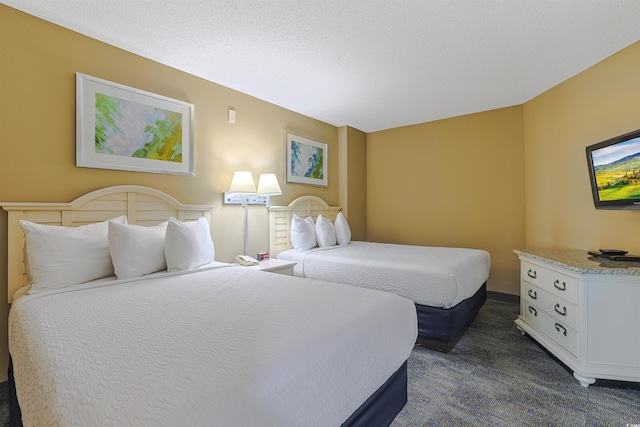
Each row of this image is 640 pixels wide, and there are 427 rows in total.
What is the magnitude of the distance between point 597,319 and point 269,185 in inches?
117

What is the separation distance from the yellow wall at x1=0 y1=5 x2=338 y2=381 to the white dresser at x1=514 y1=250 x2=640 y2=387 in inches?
117

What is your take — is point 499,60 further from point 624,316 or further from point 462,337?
point 462,337

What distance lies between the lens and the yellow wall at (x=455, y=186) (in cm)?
404

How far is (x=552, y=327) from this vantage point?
7.98 ft

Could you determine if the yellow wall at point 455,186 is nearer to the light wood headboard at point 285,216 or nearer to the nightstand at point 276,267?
the light wood headboard at point 285,216

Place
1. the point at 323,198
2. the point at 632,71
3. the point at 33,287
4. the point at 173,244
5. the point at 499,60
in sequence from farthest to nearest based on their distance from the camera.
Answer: the point at 323,198, the point at 499,60, the point at 632,71, the point at 173,244, the point at 33,287

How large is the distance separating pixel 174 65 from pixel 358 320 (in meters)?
2.86

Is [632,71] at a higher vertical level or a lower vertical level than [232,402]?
higher

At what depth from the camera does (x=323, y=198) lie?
4703 millimetres

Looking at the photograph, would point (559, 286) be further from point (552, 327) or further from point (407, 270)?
point (407, 270)

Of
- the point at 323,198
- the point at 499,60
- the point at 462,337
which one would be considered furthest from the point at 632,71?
the point at 323,198

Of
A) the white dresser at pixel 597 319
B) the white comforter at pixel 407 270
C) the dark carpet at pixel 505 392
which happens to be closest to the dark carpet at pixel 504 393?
the dark carpet at pixel 505 392

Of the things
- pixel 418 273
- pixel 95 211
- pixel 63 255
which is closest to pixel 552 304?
pixel 418 273

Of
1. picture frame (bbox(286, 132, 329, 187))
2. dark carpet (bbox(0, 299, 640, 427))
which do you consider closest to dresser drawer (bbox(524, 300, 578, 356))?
dark carpet (bbox(0, 299, 640, 427))
